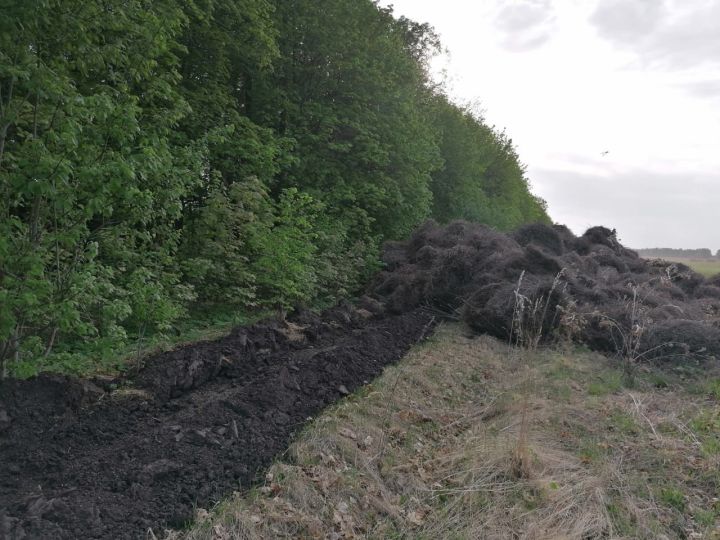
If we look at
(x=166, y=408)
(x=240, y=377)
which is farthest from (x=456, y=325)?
(x=166, y=408)

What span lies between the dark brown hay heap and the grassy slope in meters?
1.21

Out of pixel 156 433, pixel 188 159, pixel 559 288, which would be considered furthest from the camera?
pixel 559 288

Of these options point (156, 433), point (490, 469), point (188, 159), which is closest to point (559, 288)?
point (490, 469)

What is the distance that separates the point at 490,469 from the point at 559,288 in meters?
5.42

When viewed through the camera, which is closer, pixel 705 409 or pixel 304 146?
pixel 705 409

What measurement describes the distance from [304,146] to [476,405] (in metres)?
9.40

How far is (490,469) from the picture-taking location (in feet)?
14.2

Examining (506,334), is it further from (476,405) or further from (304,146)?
(304,146)

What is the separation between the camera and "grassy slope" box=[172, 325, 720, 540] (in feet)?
12.0

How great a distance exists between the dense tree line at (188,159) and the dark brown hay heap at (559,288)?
5.67ft

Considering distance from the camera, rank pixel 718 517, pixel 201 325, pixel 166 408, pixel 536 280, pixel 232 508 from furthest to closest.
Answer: pixel 536 280, pixel 201 325, pixel 166 408, pixel 718 517, pixel 232 508

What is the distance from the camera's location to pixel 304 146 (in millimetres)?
14000

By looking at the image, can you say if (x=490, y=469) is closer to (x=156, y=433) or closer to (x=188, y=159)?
(x=156, y=433)

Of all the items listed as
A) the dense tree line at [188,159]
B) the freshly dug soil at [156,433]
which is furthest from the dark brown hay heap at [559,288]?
the freshly dug soil at [156,433]
